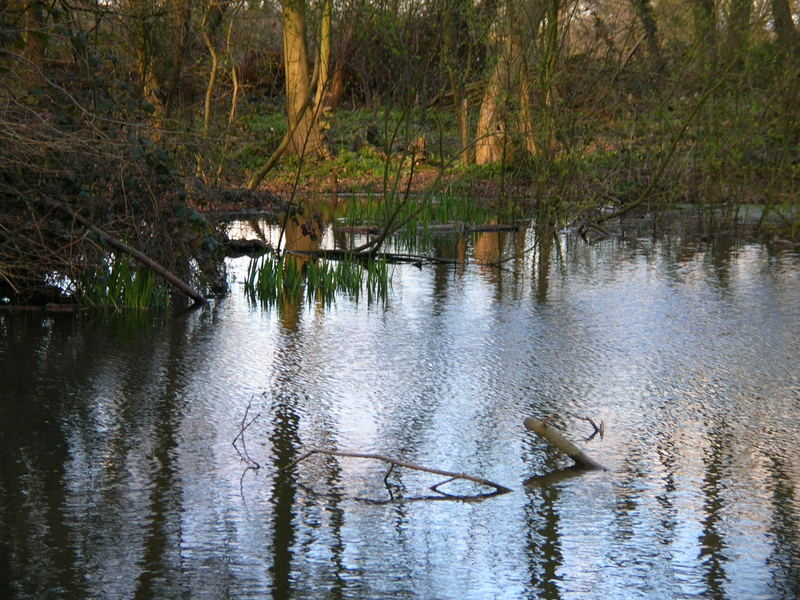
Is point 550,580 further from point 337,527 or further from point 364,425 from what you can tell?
point 364,425

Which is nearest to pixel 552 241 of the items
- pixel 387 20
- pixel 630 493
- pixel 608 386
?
pixel 387 20

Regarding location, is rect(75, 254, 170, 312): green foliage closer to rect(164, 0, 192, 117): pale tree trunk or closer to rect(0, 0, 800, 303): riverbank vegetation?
rect(0, 0, 800, 303): riverbank vegetation

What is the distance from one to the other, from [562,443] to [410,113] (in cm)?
516

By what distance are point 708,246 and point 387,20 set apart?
15.6ft

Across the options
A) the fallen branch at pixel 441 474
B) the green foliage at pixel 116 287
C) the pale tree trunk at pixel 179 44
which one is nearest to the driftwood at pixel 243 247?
the pale tree trunk at pixel 179 44

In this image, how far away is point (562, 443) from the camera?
13.3 ft

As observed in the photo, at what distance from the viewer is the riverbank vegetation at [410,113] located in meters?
6.64

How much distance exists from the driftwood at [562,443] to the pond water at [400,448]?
0.10 meters

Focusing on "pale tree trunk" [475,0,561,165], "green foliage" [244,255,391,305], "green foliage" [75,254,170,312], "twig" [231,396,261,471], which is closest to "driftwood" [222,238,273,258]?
"green foliage" [244,255,391,305]

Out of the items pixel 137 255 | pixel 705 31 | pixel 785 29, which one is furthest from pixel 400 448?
pixel 785 29

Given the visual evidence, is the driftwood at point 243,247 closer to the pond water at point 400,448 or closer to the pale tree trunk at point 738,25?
the pond water at point 400,448

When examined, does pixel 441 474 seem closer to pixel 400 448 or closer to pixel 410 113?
pixel 400 448

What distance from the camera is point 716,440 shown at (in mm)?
4492

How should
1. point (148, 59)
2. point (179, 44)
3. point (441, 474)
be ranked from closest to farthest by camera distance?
point (441, 474) → point (148, 59) → point (179, 44)
